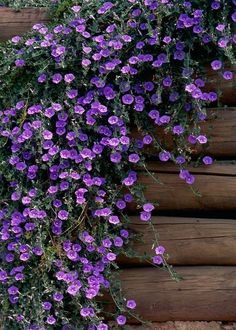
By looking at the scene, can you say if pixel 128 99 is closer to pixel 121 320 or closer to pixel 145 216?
pixel 145 216

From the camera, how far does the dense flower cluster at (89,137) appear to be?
2.90 meters

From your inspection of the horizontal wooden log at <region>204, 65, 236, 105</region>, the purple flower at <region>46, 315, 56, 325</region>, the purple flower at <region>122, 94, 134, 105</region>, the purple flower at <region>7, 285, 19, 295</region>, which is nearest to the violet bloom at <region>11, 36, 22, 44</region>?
the purple flower at <region>122, 94, 134, 105</region>

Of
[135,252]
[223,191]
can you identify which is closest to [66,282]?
[135,252]

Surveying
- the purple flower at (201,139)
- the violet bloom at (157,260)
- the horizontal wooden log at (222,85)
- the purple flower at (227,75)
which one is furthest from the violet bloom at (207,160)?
the violet bloom at (157,260)

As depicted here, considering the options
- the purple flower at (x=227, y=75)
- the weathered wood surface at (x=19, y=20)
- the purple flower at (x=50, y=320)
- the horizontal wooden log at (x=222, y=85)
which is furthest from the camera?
the weathered wood surface at (x=19, y=20)

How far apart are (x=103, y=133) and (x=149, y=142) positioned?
0.70 ft

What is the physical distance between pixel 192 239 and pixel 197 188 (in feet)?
0.81

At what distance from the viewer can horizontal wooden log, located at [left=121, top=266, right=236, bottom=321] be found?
10.3ft

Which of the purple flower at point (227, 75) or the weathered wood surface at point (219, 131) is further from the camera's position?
the weathered wood surface at point (219, 131)

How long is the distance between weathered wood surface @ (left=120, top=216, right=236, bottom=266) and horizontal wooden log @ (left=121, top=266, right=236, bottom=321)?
0.17 ft

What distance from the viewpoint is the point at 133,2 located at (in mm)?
3025

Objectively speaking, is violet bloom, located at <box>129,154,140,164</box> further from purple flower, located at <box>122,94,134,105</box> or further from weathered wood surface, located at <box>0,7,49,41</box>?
weathered wood surface, located at <box>0,7,49,41</box>

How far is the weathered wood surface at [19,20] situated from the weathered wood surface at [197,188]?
933mm

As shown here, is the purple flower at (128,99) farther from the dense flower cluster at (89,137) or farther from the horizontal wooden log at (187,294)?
the horizontal wooden log at (187,294)
